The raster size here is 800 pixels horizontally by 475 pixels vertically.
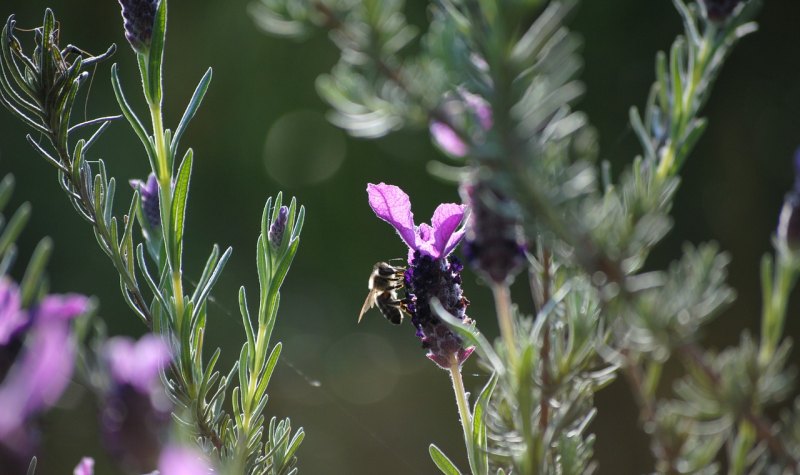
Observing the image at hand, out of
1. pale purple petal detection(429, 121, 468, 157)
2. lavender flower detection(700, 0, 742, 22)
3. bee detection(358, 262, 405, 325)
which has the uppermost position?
lavender flower detection(700, 0, 742, 22)

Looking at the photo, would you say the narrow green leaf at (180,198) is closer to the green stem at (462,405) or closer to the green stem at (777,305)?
the green stem at (462,405)

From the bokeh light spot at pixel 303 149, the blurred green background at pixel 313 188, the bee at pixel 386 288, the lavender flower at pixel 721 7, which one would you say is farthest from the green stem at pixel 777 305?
the bokeh light spot at pixel 303 149

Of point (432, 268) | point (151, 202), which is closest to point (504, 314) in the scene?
point (432, 268)

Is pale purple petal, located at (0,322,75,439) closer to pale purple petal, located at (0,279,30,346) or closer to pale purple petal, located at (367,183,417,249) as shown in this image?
pale purple petal, located at (0,279,30,346)

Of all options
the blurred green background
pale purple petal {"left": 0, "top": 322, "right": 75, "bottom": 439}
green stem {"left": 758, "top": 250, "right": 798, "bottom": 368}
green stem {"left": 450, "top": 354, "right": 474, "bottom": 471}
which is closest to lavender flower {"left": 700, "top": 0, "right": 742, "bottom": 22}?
green stem {"left": 758, "top": 250, "right": 798, "bottom": 368}

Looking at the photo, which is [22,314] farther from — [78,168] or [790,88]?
[790,88]

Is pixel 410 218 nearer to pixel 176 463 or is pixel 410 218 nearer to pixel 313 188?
pixel 176 463
